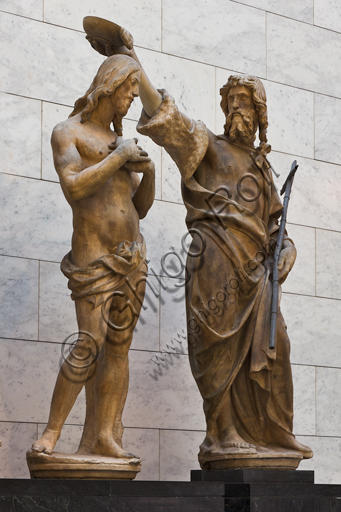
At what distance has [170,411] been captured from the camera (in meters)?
7.30

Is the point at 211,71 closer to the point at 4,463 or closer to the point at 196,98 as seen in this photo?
the point at 196,98

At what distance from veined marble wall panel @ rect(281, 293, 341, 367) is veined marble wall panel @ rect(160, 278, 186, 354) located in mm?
1047

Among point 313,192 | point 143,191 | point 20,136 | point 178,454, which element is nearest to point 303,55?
point 313,192

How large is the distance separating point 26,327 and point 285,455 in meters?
2.12

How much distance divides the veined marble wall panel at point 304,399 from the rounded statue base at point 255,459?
210 centimetres

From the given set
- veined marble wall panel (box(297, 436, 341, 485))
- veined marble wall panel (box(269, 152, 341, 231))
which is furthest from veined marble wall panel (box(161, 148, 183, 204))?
veined marble wall panel (box(297, 436, 341, 485))

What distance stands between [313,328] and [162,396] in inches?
67.5

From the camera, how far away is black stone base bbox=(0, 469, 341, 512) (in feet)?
15.6

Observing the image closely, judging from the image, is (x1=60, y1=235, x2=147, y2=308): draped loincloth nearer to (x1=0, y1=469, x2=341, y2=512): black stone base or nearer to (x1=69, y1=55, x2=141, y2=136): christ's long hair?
(x1=69, y1=55, x2=141, y2=136): christ's long hair

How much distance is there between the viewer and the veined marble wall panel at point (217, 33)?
798 centimetres

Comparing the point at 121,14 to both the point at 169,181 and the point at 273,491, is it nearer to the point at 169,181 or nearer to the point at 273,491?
the point at 169,181

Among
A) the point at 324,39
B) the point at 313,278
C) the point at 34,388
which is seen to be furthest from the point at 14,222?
the point at 324,39

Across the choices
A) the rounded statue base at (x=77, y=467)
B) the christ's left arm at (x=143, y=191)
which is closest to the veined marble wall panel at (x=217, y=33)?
the christ's left arm at (x=143, y=191)

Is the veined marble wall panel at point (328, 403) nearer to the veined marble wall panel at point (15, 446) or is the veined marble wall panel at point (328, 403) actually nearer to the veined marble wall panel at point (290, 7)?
the veined marble wall panel at point (15, 446)
